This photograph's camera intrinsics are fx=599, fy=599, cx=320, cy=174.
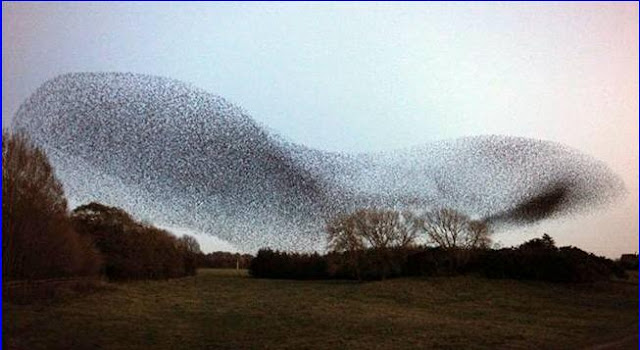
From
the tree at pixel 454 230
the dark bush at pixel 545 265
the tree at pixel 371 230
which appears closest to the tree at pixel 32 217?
the tree at pixel 371 230

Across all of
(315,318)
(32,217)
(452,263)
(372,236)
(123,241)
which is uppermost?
(372,236)

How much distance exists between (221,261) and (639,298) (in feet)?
66.5

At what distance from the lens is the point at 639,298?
26734 millimetres

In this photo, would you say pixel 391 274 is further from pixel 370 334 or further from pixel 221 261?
pixel 370 334

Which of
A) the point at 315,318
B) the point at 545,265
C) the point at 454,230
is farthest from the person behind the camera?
the point at 454,230

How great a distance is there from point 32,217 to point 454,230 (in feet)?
75.6

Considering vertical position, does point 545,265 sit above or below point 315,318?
above

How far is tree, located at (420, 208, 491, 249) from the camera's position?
31016 mm

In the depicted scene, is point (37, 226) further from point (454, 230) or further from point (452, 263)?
point (452, 263)

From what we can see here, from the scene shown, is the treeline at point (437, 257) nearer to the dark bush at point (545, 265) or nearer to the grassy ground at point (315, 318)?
the dark bush at point (545, 265)

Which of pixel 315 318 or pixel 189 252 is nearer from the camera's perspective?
pixel 315 318

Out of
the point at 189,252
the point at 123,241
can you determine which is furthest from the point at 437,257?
the point at 123,241

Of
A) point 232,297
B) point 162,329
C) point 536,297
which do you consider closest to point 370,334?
point 162,329

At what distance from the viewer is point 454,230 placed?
104 feet
